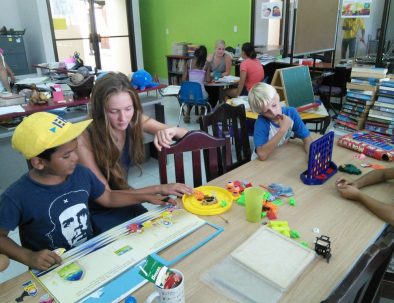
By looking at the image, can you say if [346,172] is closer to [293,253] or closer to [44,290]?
[293,253]

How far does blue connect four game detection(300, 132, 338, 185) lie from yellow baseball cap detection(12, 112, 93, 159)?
1011 millimetres

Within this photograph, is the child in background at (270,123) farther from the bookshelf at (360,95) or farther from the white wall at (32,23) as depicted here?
the white wall at (32,23)

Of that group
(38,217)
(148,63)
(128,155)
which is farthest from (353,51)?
(38,217)

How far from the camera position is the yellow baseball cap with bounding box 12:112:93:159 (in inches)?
42.1

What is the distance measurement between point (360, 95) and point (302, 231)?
243cm

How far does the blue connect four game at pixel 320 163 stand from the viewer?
1488 millimetres

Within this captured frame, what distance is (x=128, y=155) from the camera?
1.73 meters

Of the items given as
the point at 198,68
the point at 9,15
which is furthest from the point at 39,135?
the point at 9,15

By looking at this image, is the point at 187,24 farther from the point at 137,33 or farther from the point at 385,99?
the point at 385,99

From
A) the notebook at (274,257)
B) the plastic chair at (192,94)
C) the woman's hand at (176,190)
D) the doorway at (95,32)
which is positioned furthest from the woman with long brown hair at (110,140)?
the doorway at (95,32)

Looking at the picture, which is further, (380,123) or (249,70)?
Result: (249,70)

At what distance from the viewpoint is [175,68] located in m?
6.97

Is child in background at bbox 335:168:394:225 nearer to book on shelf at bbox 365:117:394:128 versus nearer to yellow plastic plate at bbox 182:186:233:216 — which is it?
yellow plastic plate at bbox 182:186:233:216

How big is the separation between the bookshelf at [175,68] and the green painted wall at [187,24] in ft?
1.90
